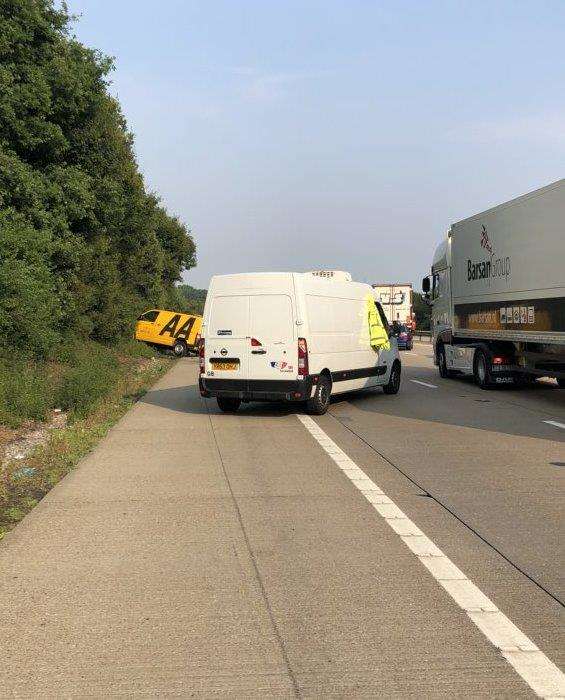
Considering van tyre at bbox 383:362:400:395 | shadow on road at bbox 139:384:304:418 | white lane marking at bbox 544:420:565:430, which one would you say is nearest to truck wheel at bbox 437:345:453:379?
van tyre at bbox 383:362:400:395

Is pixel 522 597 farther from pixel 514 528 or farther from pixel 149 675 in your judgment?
pixel 149 675

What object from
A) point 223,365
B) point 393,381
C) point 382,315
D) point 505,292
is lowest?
point 393,381

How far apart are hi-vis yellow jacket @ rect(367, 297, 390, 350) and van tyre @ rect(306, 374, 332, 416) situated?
2.53m

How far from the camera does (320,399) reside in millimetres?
14219

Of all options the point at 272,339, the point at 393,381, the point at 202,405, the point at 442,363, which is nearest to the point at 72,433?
the point at 272,339

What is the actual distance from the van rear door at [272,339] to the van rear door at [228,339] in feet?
0.47

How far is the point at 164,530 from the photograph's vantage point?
6379 millimetres

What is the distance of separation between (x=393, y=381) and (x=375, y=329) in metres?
1.76

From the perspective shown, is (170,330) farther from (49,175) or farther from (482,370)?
(482,370)

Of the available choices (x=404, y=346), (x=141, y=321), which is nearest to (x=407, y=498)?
(x=141, y=321)

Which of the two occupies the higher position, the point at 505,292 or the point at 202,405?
the point at 505,292

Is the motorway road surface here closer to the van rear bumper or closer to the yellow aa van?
the van rear bumper

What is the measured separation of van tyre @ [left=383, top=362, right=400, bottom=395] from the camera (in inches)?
709

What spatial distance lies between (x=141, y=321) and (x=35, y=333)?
828 inches
